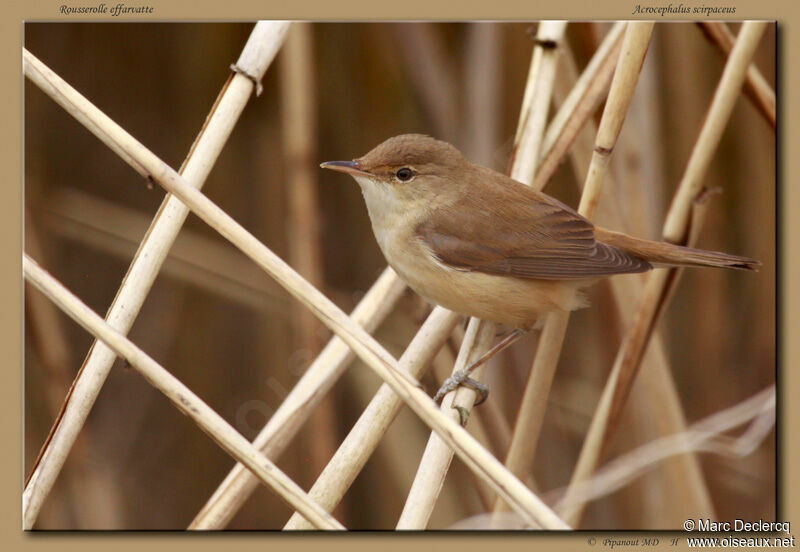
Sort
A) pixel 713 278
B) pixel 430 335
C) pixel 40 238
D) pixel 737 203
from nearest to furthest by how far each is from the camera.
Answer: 1. pixel 430 335
2. pixel 40 238
3. pixel 737 203
4. pixel 713 278

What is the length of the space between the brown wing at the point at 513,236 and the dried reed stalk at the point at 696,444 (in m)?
0.70

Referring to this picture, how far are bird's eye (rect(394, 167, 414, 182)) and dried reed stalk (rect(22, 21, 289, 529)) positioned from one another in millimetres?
542

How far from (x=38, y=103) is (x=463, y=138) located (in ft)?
5.05

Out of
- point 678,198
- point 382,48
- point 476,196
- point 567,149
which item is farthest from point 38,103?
point 678,198

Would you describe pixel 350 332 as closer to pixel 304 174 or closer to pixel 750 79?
pixel 304 174

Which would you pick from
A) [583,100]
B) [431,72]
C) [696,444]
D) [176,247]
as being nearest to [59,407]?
[176,247]

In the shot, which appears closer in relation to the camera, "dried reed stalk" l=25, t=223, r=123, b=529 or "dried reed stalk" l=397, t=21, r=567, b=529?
"dried reed stalk" l=397, t=21, r=567, b=529

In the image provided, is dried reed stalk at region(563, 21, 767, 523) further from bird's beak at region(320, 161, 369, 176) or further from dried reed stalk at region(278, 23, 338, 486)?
bird's beak at region(320, 161, 369, 176)

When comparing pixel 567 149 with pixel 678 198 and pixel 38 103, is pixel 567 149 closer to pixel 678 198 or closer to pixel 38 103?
pixel 678 198

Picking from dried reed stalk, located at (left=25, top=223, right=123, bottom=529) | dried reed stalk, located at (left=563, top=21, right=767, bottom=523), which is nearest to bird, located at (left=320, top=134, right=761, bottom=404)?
dried reed stalk, located at (left=563, top=21, right=767, bottom=523)

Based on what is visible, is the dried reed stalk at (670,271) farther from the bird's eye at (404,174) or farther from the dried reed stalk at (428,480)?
the bird's eye at (404,174)

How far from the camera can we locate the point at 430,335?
244 centimetres

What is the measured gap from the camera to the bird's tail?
242 cm

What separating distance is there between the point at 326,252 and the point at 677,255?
1.39 metres
